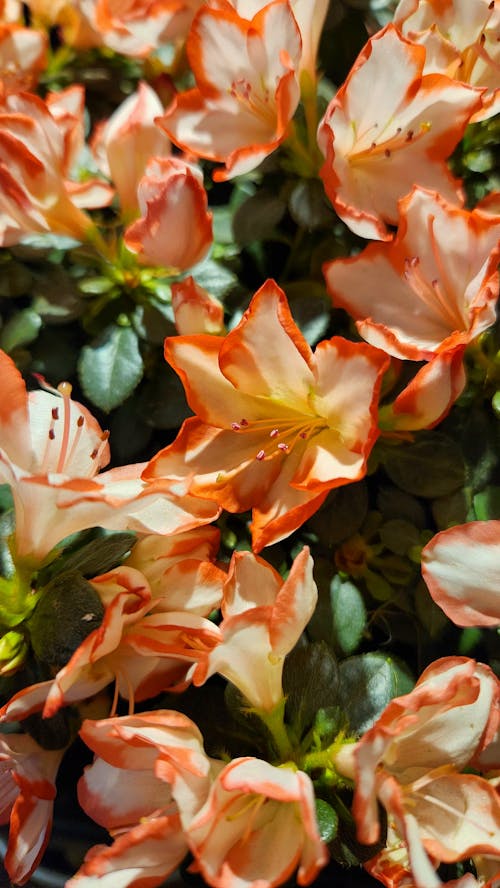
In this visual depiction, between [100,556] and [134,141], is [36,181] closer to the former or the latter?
[134,141]

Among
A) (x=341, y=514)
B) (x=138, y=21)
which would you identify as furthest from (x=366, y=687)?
(x=138, y=21)

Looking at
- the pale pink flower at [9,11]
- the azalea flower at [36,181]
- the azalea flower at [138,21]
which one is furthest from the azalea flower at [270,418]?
the pale pink flower at [9,11]

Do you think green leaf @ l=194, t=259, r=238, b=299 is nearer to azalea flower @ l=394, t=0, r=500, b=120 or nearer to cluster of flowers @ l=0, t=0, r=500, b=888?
cluster of flowers @ l=0, t=0, r=500, b=888

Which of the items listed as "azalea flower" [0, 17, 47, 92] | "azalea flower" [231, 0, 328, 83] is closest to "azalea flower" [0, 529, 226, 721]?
"azalea flower" [231, 0, 328, 83]

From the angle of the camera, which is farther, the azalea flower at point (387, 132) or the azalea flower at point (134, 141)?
the azalea flower at point (134, 141)

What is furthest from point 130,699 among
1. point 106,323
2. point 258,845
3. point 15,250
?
point 15,250

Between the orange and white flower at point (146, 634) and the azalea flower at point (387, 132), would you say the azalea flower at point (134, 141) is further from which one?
the orange and white flower at point (146, 634)

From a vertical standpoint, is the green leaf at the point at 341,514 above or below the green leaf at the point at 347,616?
above

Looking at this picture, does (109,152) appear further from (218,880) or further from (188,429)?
(218,880)
